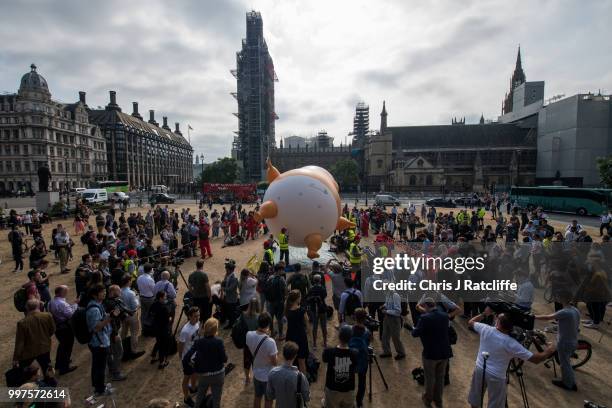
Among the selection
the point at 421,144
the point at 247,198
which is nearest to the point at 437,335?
the point at 247,198

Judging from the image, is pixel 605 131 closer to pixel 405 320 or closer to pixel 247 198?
pixel 247 198

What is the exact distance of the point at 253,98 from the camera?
7675cm

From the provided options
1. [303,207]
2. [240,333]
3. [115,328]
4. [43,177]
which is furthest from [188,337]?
[43,177]

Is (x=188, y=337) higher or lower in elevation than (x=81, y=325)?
lower

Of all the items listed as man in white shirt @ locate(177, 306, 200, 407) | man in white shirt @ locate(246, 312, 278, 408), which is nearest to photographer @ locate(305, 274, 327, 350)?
man in white shirt @ locate(246, 312, 278, 408)

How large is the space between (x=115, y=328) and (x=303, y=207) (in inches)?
256

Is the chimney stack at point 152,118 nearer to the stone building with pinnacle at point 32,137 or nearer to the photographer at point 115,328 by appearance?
the stone building with pinnacle at point 32,137

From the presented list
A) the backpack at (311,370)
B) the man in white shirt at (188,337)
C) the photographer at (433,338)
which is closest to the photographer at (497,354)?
the photographer at (433,338)

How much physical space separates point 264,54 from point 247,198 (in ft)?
164

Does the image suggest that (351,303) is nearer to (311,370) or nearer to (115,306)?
(311,370)

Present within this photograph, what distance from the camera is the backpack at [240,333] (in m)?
5.07

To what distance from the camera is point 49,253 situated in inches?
609

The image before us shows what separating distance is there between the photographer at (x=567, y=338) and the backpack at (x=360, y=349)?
3.45 metres

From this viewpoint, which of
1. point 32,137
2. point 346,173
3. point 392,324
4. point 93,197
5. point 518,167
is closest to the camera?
point 392,324
